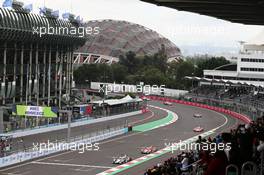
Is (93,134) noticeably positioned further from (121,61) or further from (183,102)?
(121,61)

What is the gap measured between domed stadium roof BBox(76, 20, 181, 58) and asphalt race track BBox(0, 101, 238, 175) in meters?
80.8

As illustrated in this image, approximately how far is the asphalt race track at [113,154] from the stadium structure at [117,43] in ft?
257

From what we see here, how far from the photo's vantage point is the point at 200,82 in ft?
324

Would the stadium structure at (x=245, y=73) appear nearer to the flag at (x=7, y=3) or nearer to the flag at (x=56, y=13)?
the flag at (x=56, y=13)

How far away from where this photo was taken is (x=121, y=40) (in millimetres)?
148125

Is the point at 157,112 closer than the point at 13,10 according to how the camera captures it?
No

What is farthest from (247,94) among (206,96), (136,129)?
(136,129)

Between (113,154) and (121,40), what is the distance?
112051 mm

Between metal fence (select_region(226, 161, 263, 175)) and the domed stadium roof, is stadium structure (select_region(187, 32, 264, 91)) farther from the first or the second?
metal fence (select_region(226, 161, 263, 175))

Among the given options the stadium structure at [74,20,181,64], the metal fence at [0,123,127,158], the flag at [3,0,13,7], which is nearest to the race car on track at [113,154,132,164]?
the metal fence at [0,123,127,158]

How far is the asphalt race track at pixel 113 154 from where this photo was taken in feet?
99.6

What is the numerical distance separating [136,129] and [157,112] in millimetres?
19198

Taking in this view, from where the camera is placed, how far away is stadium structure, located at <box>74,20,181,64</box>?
141000mm

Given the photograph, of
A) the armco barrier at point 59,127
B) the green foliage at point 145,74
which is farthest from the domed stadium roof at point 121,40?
the armco barrier at point 59,127
